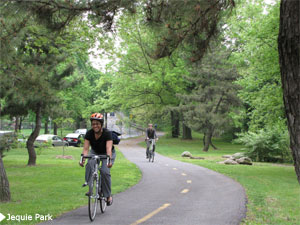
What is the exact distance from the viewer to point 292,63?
452 cm

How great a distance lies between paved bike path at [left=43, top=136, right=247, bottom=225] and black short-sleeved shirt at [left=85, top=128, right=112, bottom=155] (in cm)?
128

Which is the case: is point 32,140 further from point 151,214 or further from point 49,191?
point 151,214

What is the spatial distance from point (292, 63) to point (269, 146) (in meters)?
22.7

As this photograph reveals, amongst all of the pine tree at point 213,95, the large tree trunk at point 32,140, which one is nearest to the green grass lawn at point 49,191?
the large tree trunk at point 32,140

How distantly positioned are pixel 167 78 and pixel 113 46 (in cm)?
2412

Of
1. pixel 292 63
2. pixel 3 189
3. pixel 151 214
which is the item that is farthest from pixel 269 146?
pixel 292 63

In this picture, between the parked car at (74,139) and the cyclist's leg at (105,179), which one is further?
the parked car at (74,139)

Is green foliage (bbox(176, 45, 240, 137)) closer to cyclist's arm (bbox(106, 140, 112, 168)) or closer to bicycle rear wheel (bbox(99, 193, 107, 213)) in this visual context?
cyclist's arm (bbox(106, 140, 112, 168))

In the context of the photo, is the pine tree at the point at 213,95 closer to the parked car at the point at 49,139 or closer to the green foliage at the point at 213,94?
the green foliage at the point at 213,94

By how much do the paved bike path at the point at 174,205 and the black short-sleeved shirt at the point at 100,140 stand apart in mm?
1278

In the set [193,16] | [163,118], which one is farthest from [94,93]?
[193,16]

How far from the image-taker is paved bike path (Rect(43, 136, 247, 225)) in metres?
6.50

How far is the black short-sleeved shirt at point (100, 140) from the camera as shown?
7.17 m

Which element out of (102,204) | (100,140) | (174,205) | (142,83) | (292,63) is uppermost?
(142,83)
